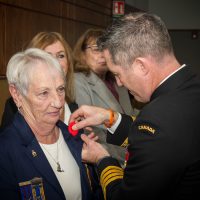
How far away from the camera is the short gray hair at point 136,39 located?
1.43 m

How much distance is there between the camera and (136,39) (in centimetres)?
143

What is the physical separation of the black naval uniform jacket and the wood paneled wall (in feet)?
8.50

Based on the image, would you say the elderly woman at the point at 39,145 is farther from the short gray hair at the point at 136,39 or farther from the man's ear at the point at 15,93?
the short gray hair at the point at 136,39

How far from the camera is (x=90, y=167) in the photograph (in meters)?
2.04

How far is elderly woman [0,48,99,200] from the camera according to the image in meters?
1.66

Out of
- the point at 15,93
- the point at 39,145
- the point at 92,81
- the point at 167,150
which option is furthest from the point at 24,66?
the point at 92,81

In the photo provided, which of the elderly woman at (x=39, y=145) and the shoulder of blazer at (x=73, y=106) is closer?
the elderly woman at (x=39, y=145)

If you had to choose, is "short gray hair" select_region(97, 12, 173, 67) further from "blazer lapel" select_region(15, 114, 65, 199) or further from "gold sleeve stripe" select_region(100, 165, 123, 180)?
"blazer lapel" select_region(15, 114, 65, 199)

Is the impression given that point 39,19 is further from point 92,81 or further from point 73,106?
point 73,106

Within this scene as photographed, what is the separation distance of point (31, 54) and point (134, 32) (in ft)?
2.40

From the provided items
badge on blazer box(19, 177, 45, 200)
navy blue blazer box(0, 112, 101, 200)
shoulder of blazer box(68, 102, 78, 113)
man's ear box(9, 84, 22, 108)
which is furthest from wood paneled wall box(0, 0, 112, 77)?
badge on blazer box(19, 177, 45, 200)

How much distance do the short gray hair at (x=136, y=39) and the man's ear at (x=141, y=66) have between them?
0.02m

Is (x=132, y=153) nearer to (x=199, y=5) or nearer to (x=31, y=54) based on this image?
(x=31, y=54)

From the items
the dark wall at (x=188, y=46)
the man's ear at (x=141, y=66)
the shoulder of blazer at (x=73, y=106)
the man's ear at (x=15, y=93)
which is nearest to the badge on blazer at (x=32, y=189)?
the man's ear at (x=15, y=93)
